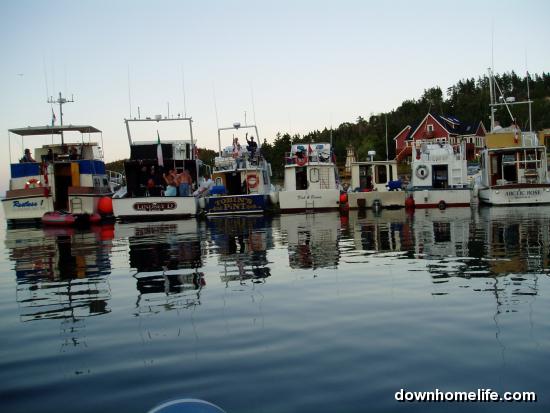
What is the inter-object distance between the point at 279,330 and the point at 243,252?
817cm

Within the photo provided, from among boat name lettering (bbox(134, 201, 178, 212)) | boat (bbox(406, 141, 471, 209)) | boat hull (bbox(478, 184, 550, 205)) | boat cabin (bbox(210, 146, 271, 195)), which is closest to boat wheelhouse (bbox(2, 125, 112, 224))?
boat name lettering (bbox(134, 201, 178, 212))

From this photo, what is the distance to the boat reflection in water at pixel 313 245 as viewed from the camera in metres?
12.5

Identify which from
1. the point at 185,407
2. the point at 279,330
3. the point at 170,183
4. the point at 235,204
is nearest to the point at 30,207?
the point at 170,183

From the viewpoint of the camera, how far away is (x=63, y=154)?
35219 mm

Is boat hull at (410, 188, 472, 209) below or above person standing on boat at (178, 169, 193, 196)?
below

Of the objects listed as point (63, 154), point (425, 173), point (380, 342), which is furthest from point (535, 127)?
point (380, 342)

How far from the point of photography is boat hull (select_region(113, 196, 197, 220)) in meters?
31.8

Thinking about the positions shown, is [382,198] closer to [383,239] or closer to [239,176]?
[239,176]

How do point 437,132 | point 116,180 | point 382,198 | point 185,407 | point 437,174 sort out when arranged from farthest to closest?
point 437,132, point 116,180, point 437,174, point 382,198, point 185,407

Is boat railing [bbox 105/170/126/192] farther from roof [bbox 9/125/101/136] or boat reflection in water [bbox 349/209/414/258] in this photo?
boat reflection in water [bbox 349/209/414/258]

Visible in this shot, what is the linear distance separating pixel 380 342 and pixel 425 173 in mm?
31236

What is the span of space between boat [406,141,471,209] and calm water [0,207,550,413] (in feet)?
67.6

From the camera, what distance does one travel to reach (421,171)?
36188 millimetres

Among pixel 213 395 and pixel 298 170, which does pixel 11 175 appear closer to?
pixel 298 170
